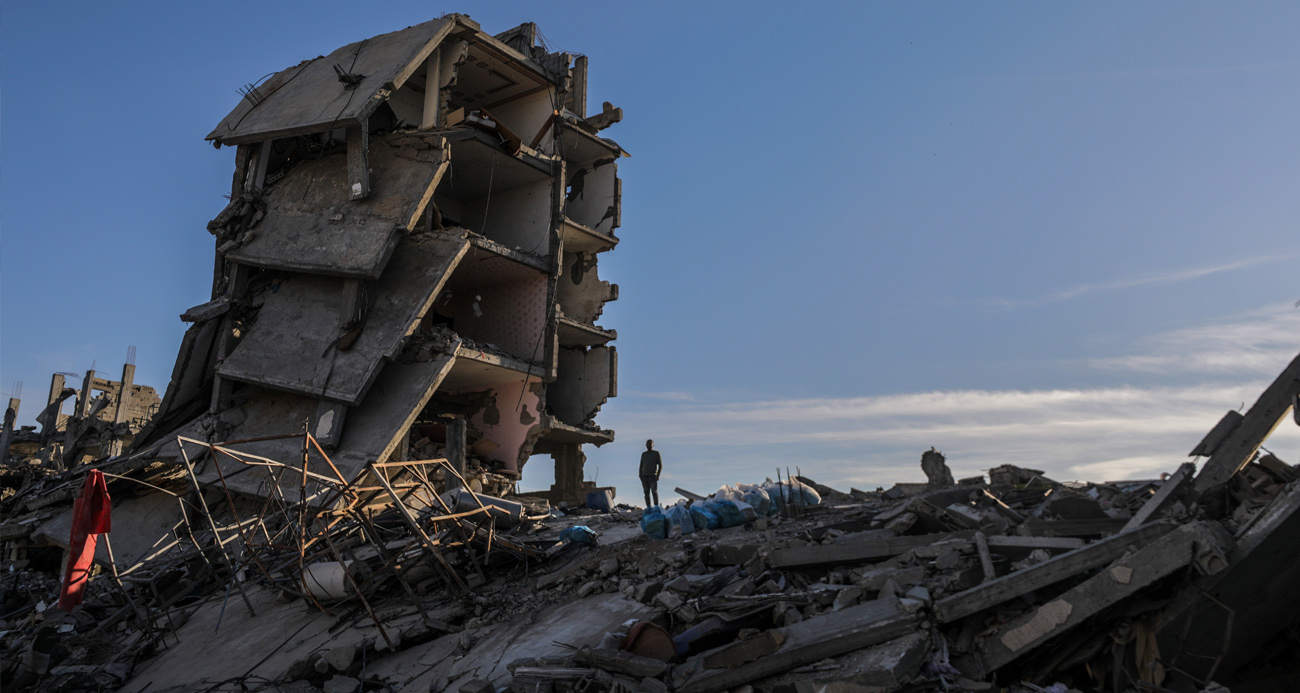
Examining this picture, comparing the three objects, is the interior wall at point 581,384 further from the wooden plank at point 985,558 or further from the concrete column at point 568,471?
the wooden plank at point 985,558

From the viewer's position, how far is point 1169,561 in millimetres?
5309

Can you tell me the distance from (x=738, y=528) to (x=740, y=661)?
4352mm

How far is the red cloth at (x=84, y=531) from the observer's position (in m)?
7.94

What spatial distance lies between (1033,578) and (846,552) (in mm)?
1814

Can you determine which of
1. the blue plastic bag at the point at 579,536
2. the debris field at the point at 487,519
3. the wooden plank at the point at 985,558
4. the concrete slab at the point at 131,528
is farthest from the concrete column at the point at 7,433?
the wooden plank at the point at 985,558

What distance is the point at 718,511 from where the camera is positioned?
9.98 m

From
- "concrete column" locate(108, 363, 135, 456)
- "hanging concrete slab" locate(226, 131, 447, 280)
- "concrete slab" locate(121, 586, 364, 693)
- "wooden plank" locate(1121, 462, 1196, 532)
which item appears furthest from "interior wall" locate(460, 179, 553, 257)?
"concrete column" locate(108, 363, 135, 456)

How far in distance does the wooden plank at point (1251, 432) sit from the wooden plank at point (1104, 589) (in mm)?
1845

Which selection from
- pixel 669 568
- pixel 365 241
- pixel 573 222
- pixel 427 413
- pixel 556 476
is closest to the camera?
pixel 669 568

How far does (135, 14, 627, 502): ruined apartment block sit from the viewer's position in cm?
1434

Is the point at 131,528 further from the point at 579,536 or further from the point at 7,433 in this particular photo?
the point at 7,433

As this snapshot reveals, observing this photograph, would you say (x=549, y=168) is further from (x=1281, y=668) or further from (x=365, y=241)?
(x=1281, y=668)

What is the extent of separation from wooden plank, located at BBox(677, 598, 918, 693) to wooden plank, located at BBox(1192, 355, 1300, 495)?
11.6 feet

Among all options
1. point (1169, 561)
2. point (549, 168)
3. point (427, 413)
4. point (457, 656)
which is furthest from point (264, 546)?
point (549, 168)
